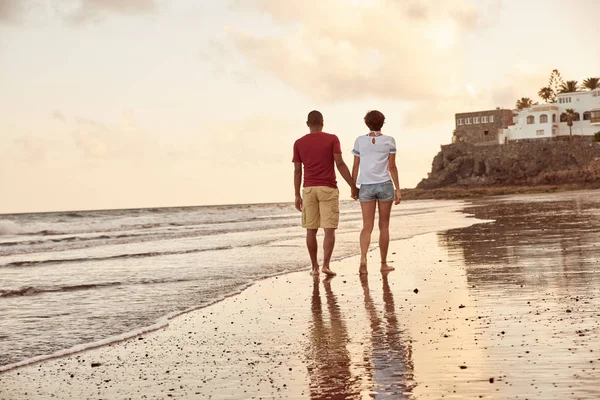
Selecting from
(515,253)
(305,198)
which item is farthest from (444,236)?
(305,198)

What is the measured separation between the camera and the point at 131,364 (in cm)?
541

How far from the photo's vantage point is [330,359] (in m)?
5.02

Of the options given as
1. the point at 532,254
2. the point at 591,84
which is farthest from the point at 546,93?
the point at 532,254

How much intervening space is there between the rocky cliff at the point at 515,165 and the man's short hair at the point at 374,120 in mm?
78275

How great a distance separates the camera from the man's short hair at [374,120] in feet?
33.1

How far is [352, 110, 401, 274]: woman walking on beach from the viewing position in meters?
10.1

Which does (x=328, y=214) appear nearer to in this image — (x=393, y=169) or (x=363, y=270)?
(x=363, y=270)

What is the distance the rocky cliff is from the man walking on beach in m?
78.4

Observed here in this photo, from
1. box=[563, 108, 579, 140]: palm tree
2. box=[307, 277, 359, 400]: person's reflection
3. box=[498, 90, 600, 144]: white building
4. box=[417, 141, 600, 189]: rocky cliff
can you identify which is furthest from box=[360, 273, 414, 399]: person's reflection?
box=[563, 108, 579, 140]: palm tree

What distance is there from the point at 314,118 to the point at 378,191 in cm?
133

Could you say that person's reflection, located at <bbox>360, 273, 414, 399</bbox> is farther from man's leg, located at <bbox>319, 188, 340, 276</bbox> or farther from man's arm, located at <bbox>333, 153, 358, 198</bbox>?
man's arm, located at <bbox>333, 153, 358, 198</bbox>

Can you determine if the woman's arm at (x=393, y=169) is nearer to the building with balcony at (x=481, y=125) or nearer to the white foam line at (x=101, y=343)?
the white foam line at (x=101, y=343)

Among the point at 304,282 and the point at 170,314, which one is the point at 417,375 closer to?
the point at 170,314

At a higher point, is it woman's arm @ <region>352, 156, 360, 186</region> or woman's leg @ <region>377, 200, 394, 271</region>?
woman's arm @ <region>352, 156, 360, 186</region>
